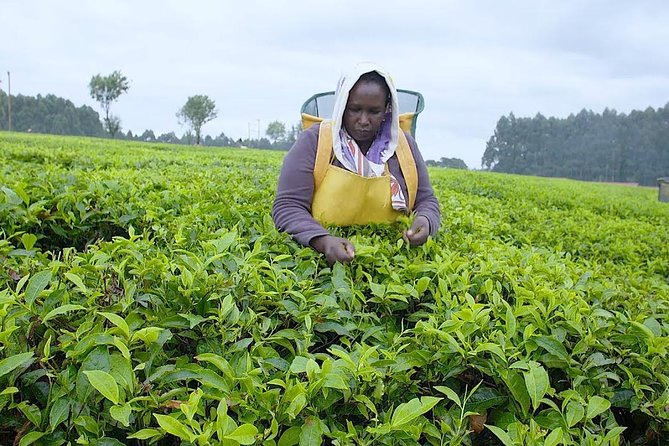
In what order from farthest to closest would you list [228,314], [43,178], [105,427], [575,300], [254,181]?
[254,181] < [43,178] < [575,300] < [228,314] < [105,427]

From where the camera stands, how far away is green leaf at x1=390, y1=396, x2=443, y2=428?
3.29ft

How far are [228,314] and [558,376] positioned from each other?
812 millimetres

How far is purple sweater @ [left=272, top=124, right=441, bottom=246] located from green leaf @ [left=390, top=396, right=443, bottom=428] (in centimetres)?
104

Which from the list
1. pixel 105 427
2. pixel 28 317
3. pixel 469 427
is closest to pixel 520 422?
pixel 469 427

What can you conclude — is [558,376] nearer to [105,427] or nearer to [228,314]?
[228,314]

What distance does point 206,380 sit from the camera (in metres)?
1.06

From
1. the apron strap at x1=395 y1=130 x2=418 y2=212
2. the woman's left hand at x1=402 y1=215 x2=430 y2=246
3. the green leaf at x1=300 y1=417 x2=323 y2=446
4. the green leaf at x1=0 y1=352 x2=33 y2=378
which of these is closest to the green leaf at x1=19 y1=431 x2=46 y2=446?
the green leaf at x1=0 y1=352 x2=33 y2=378

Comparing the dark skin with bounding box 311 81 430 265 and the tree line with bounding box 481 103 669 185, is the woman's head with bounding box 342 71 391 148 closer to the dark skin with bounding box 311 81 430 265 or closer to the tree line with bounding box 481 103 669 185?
the dark skin with bounding box 311 81 430 265

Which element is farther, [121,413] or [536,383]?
[536,383]

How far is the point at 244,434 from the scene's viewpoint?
3.01ft

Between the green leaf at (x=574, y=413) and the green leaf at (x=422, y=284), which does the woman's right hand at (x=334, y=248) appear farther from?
the green leaf at (x=574, y=413)

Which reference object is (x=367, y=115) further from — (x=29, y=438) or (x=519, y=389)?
(x=29, y=438)

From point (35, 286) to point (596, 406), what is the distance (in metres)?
1.24

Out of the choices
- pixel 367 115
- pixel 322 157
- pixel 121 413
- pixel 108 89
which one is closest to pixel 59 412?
pixel 121 413
